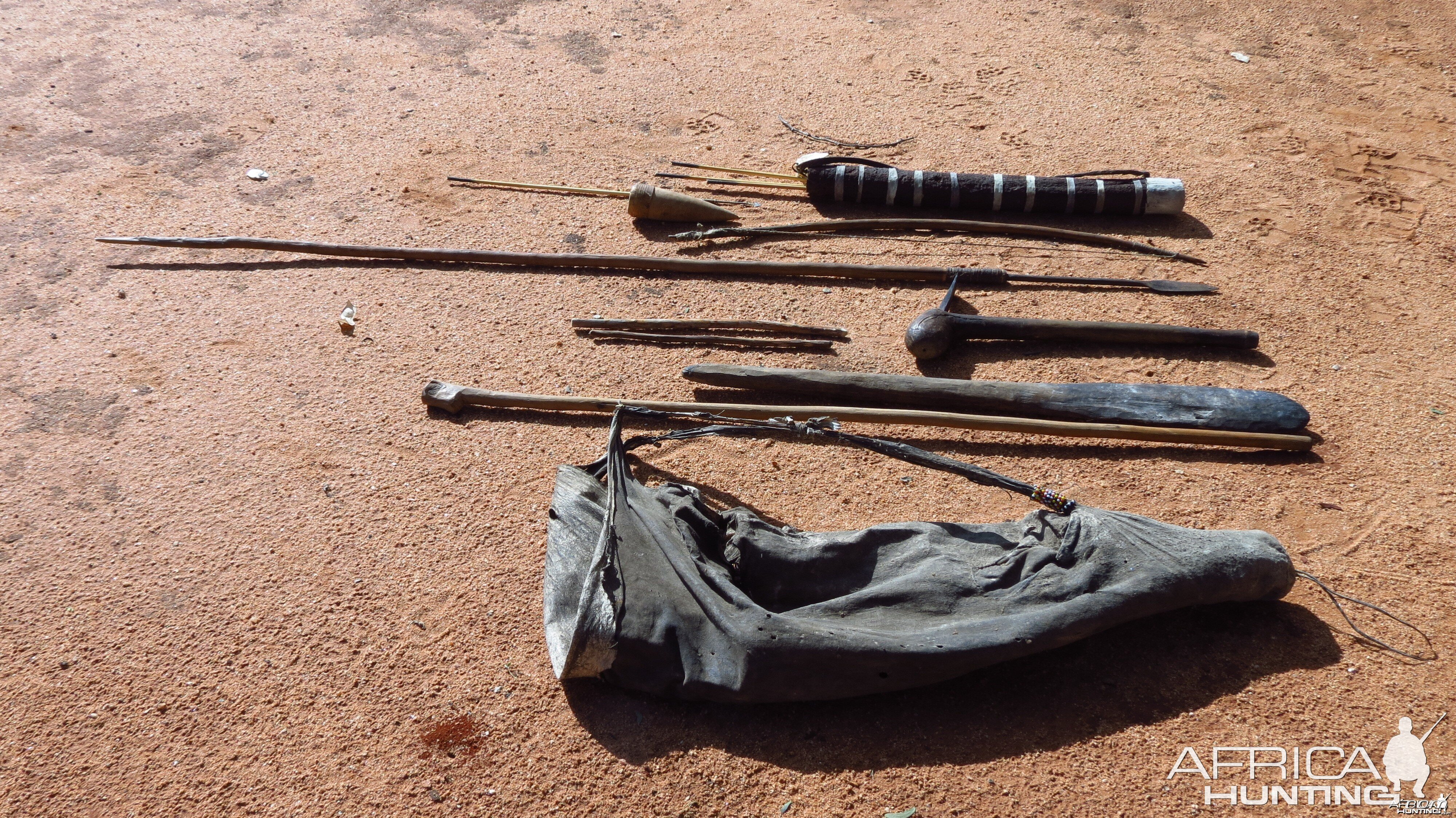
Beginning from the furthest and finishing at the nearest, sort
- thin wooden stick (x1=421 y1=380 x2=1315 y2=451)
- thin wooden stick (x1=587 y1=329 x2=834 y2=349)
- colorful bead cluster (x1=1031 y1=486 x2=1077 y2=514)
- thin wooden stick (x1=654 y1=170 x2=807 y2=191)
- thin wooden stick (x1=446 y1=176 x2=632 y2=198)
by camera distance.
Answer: thin wooden stick (x1=654 y1=170 x2=807 y2=191) → thin wooden stick (x1=446 y1=176 x2=632 y2=198) → thin wooden stick (x1=587 y1=329 x2=834 y2=349) → thin wooden stick (x1=421 y1=380 x2=1315 y2=451) → colorful bead cluster (x1=1031 y1=486 x2=1077 y2=514)

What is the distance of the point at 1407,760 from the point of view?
272cm

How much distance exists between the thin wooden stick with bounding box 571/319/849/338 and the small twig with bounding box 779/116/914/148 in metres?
1.98

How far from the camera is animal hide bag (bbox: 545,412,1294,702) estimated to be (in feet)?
9.21

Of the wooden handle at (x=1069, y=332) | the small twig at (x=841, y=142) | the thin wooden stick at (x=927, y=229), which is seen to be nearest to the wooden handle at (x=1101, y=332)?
the wooden handle at (x=1069, y=332)

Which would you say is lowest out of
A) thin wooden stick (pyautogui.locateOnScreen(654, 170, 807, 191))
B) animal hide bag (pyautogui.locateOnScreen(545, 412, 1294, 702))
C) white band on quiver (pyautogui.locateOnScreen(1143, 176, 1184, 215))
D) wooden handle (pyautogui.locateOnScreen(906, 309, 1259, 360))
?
animal hide bag (pyautogui.locateOnScreen(545, 412, 1294, 702))

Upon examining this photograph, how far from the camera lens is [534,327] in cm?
459

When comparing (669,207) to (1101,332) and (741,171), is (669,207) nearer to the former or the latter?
(741,171)

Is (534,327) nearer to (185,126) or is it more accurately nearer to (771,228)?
(771,228)

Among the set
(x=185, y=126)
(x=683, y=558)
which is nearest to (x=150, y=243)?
(x=185, y=126)

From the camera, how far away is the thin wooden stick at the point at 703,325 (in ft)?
14.7

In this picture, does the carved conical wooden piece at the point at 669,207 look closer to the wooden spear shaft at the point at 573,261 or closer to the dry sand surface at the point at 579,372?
the dry sand surface at the point at 579,372

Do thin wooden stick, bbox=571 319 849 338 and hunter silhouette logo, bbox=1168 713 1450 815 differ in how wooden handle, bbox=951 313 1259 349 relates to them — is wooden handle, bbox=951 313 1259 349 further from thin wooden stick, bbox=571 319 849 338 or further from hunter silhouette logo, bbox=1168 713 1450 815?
hunter silhouette logo, bbox=1168 713 1450 815

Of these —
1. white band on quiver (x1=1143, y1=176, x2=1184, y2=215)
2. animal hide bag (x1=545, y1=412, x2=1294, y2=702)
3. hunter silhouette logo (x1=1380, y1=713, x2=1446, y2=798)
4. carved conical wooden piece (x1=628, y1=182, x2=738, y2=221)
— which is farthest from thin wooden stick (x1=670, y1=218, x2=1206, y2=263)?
hunter silhouette logo (x1=1380, y1=713, x2=1446, y2=798)

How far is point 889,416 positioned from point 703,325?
3.62 feet
